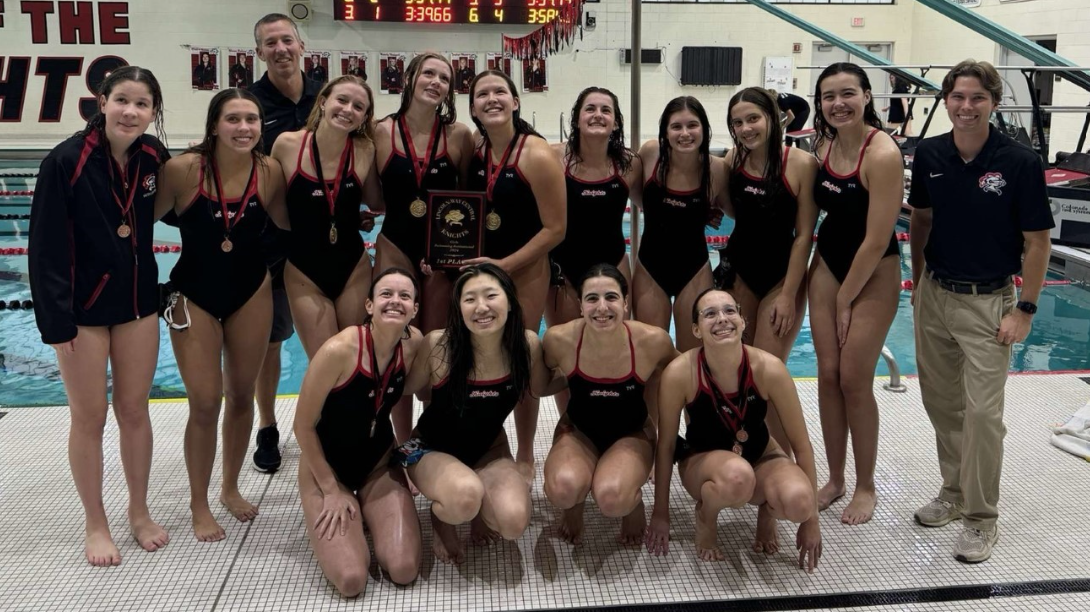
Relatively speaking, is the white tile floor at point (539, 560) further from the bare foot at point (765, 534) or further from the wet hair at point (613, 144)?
the wet hair at point (613, 144)

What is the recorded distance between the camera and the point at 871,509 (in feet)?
11.0

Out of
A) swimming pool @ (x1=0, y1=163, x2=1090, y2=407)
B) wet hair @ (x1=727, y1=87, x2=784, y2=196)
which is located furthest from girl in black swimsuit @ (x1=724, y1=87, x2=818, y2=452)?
swimming pool @ (x1=0, y1=163, x2=1090, y2=407)

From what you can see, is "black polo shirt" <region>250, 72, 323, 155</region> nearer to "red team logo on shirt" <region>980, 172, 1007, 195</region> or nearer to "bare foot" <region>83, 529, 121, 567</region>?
"bare foot" <region>83, 529, 121, 567</region>

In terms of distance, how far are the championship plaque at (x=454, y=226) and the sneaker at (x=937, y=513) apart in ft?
6.66

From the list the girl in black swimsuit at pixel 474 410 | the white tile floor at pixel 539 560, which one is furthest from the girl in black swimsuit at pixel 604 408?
the white tile floor at pixel 539 560

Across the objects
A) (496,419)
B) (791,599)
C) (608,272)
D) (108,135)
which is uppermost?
(108,135)

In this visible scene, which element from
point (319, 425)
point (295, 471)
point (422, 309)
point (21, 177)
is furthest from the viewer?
point (21, 177)

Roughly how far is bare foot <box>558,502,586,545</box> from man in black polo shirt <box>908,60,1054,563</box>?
1.36 metres

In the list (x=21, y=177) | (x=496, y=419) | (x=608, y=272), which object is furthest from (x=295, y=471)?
(x=21, y=177)

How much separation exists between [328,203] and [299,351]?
13.3ft

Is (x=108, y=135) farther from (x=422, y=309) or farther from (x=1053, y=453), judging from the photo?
(x=1053, y=453)

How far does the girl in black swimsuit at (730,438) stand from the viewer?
112 inches

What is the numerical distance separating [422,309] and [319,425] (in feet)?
2.25

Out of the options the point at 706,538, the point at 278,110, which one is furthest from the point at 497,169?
the point at 706,538
